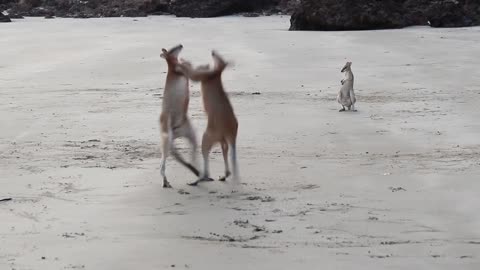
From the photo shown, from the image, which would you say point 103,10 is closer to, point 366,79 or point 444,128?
point 366,79

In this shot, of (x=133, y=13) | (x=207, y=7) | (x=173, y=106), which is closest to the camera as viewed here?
(x=173, y=106)

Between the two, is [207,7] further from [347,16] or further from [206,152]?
[206,152]

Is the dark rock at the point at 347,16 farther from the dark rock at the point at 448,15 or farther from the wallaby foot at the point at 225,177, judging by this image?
the wallaby foot at the point at 225,177

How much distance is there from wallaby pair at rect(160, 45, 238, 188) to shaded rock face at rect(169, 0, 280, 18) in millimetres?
21135

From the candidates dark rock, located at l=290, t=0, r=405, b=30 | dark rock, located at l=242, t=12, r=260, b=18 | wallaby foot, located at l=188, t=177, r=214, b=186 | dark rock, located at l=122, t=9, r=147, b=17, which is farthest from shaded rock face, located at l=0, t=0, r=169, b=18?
wallaby foot, located at l=188, t=177, r=214, b=186

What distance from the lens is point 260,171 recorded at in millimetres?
6992

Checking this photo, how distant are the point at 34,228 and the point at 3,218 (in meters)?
0.33

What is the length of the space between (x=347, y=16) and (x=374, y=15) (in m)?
0.72

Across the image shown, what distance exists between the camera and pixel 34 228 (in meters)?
5.33

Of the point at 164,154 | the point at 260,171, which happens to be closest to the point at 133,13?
the point at 260,171

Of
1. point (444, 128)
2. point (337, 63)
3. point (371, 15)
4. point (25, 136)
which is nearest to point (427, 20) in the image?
point (371, 15)

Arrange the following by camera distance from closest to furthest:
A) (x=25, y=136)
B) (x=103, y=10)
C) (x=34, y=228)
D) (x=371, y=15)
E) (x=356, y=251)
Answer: (x=356, y=251) → (x=34, y=228) → (x=25, y=136) → (x=371, y=15) → (x=103, y=10)

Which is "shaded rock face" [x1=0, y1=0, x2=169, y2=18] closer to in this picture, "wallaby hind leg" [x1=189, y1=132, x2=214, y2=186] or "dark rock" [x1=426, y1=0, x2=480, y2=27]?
"dark rock" [x1=426, y1=0, x2=480, y2=27]

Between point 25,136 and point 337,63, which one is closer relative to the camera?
point 25,136
